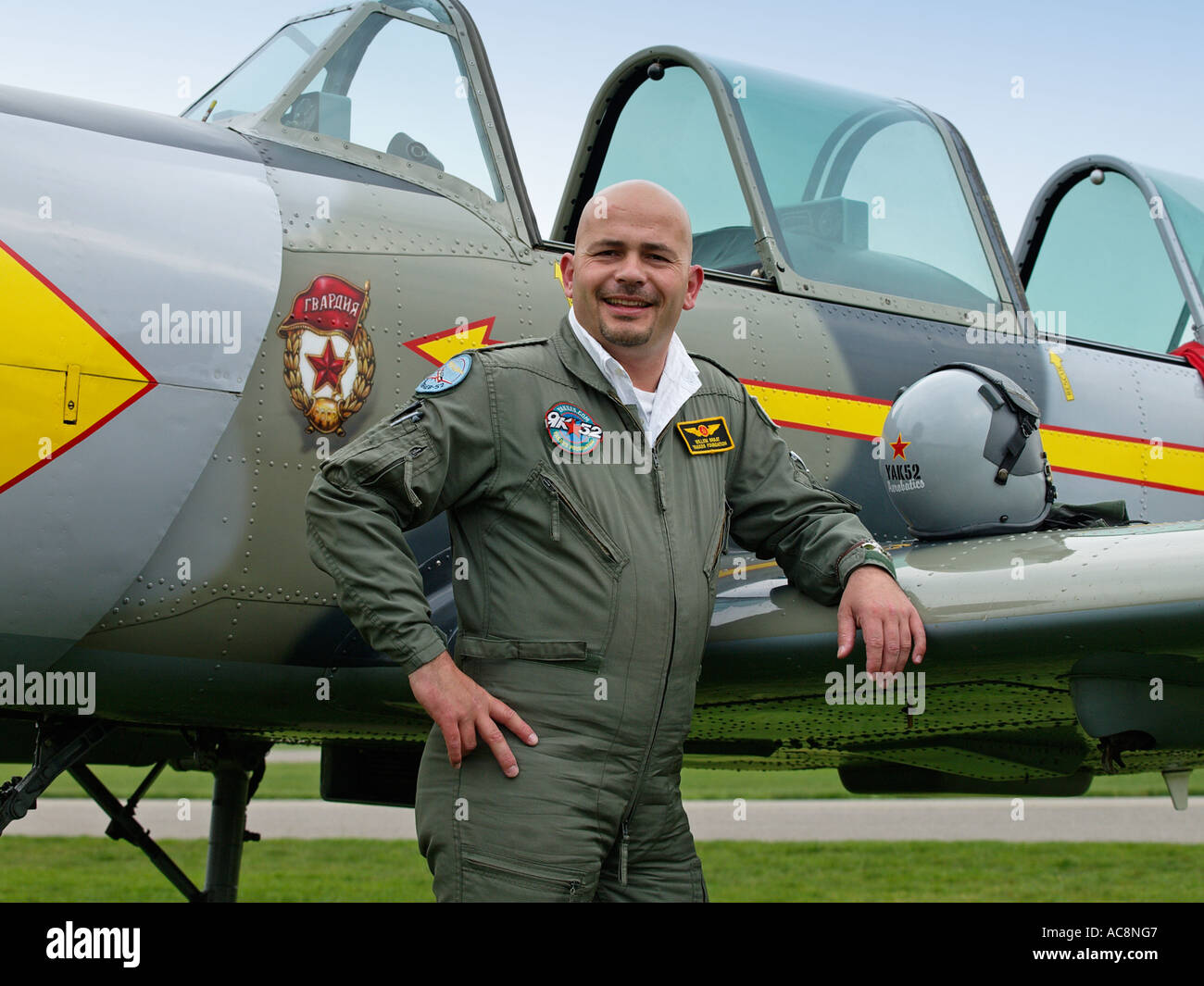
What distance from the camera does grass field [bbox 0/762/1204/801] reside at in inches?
673

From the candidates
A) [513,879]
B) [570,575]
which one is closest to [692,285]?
[570,575]

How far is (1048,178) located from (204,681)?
18.3 ft

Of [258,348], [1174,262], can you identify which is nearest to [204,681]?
[258,348]

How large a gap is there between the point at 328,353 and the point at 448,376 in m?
0.86

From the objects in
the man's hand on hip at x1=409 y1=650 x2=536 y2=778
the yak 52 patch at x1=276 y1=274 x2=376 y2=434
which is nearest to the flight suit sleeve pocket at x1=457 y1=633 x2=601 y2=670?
the man's hand on hip at x1=409 y1=650 x2=536 y2=778

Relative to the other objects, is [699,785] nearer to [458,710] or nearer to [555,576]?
[555,576]

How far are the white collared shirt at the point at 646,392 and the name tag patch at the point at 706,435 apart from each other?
1.8 inches

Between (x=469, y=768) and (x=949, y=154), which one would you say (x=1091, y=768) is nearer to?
(x=949, y=154)

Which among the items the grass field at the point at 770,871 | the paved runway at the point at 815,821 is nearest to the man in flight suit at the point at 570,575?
the grass field at the point at 770,871

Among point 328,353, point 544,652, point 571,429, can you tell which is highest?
point 328,353

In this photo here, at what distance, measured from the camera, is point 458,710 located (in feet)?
8.09

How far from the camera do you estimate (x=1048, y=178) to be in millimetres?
7180

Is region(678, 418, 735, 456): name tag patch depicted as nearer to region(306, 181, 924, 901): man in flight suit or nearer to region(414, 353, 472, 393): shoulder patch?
region(306, 181, 924, 901): man in flight suit

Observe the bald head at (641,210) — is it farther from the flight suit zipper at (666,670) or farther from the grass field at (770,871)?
the grass field at (770,871)
